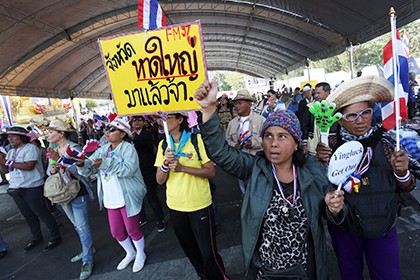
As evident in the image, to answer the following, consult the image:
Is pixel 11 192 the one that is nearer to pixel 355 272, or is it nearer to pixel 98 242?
pixel 98 242

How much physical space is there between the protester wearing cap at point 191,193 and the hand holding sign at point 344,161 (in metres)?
1.13

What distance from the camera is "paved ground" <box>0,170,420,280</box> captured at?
117 inches

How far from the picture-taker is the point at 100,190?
10.1 feet

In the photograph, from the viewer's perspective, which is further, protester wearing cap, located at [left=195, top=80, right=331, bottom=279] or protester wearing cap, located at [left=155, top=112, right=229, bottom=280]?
protester wearing cap, located at [left=155, top=112, right=229, bottom=280]

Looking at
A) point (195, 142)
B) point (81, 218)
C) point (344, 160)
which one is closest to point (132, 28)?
point (81, 218)

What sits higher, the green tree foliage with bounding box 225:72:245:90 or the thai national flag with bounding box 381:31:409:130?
the green tree foliage with bounding box 225:72:245:90

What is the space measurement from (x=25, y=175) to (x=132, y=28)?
13978 millimetres

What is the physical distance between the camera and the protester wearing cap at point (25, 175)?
12.1ft

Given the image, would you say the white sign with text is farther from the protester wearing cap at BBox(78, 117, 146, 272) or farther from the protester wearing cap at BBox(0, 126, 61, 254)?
the protester wearing cap at BBox(0, 126, 61, 254)

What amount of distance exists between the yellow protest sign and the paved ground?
2.05 meters

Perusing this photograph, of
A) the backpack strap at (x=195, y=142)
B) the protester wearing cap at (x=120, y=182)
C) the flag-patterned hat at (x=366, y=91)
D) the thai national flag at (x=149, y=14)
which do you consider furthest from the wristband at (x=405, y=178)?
the protester wearing cap at (x=120, y=182)

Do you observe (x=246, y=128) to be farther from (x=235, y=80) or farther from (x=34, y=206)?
(x=235, y=80)

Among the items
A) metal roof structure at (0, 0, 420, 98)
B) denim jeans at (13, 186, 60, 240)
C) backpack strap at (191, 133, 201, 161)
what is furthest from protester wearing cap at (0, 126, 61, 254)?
metal roof structure at (0, 0, 420, 98)

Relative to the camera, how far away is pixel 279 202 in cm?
161
